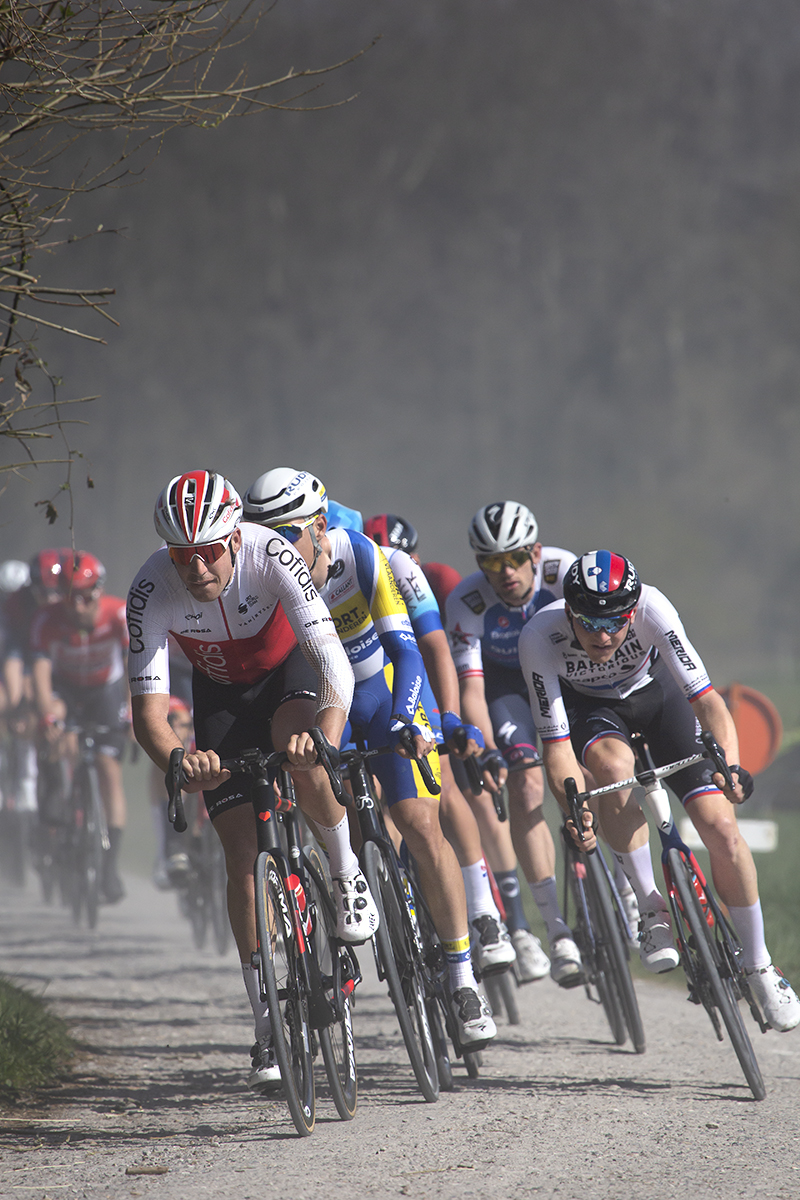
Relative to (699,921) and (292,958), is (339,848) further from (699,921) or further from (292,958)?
(699,921)

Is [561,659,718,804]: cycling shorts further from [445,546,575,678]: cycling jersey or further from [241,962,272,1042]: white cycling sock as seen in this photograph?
[241,962,272,1042]: white cycling sock

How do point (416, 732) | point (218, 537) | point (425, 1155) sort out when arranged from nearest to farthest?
point (425, 1155), point (218, 537), point (416, 732)

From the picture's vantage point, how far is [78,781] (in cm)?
996

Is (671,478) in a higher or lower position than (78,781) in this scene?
higher

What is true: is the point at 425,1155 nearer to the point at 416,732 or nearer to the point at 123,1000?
the point at 416,732

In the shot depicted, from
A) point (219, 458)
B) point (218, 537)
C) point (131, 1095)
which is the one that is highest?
point (219, 458)

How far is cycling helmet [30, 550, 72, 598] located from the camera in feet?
33.0

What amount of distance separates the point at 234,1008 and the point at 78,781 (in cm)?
347

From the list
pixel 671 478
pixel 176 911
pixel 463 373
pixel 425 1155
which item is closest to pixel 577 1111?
pixel 425 1155

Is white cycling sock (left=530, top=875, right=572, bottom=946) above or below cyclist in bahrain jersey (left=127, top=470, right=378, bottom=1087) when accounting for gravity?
below

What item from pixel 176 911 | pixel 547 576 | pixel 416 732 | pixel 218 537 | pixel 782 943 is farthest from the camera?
pixel 176 911

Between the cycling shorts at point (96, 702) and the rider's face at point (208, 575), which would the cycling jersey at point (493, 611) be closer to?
the rider's face at point (208, 575)

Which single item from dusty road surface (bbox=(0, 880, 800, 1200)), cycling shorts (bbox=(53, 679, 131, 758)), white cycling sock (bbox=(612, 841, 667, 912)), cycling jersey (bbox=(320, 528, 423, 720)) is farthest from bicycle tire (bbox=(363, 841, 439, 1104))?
cycling shorts (bbox=(53, 679, 131, 758))

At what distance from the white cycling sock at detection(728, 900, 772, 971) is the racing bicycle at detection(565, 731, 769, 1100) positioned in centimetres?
3
